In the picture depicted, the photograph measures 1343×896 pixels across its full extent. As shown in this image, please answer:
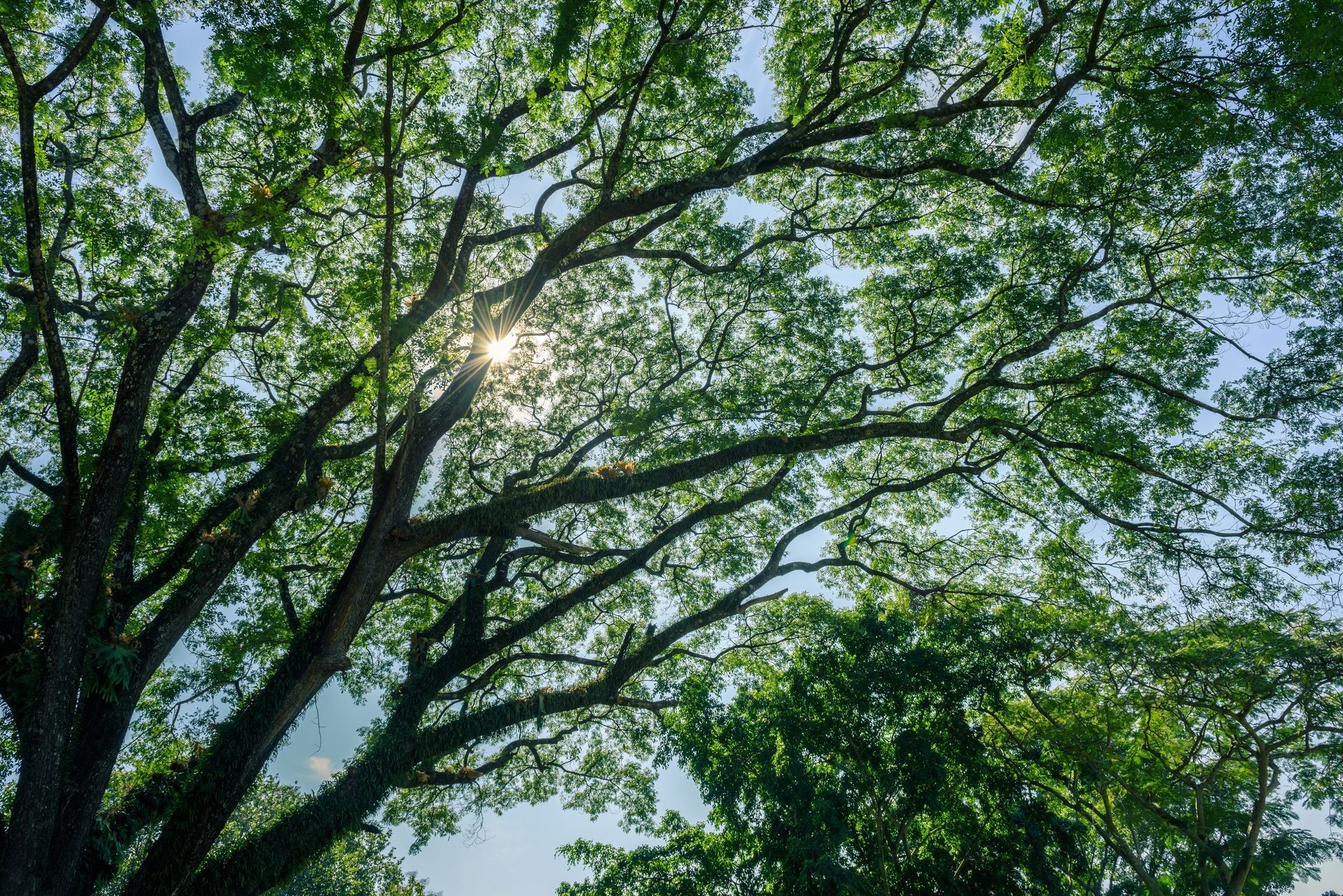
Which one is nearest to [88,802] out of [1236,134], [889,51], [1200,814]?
[889,51]

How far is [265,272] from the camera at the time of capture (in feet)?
21.0

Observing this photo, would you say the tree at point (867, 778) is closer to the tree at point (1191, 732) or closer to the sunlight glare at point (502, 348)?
the tree at point (1191, 732)

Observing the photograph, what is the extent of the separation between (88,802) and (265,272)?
4.83 metres

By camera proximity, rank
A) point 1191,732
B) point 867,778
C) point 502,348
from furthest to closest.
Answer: point 1191,732 < point 867,778 < point 502,348

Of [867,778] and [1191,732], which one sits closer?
[867,778]

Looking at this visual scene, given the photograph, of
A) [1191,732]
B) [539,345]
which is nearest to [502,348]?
[539,345]

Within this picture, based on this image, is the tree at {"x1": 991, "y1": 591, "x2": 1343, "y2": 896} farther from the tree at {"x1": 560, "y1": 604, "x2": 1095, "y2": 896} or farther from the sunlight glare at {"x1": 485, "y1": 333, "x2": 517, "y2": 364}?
the sunlight glare at {"x1": 485, "y1": 333, "x2": 517, "y2": 364}

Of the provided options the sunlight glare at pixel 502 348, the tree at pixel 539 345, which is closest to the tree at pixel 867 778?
the tree at pixel 539 345

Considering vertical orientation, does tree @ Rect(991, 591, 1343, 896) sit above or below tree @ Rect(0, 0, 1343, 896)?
below

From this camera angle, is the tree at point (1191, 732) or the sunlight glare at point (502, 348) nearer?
the sunlight glare at point (502, 348)

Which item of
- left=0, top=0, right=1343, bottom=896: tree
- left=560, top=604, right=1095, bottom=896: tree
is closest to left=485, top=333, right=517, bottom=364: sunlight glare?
left=0, top=0, right=1343, bottom=896: tree

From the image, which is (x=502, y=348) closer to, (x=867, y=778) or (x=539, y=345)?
(x=539, y=345)

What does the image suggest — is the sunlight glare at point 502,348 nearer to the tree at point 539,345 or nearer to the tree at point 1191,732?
the tree at point 539,345

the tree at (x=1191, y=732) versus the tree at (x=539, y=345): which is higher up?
the tree at (x=539, y=345)
